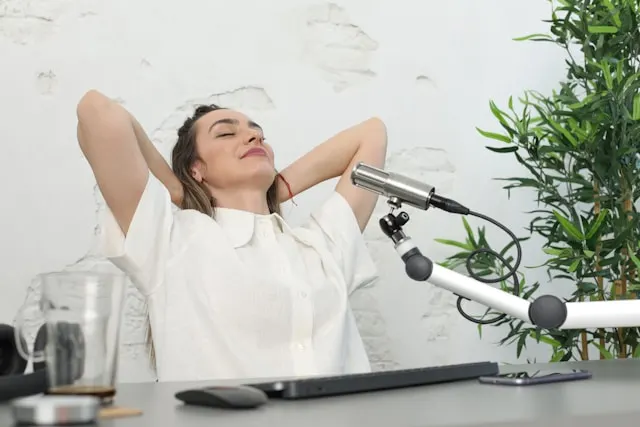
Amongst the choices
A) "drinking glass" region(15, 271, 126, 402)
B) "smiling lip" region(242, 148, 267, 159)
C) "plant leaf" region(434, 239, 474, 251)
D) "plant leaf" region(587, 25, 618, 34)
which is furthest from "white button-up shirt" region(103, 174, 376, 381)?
"drinking glass" region(15, 271, 126, 402)

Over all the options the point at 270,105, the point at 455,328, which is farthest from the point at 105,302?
the point at 455,328

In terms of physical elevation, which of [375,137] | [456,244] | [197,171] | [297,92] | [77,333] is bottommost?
[77,333]

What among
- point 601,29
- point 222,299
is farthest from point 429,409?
point 601,29

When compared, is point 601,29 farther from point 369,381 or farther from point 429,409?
point 429,409

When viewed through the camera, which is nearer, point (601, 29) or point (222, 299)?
point (222, 299)

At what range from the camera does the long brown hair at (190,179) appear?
8.86ft

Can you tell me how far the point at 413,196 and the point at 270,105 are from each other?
6.44 ft

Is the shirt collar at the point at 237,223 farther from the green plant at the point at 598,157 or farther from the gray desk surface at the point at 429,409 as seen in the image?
the gray desk surface at the point at 429,409

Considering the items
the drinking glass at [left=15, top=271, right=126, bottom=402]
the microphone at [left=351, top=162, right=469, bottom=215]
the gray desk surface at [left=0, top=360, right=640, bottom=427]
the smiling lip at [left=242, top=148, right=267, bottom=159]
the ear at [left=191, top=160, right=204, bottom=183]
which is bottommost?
the gray desk surface at [left=0, top=360, right=640, bottom=427]

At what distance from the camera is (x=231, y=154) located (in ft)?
9.00

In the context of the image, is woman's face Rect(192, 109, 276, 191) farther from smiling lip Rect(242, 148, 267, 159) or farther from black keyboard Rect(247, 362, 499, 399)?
black keyboard Rect(247, 362, 499, 399)

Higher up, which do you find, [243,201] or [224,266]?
[243,201]

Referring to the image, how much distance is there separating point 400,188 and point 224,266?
1152 mm

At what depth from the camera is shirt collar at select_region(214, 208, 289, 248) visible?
2.54 m
